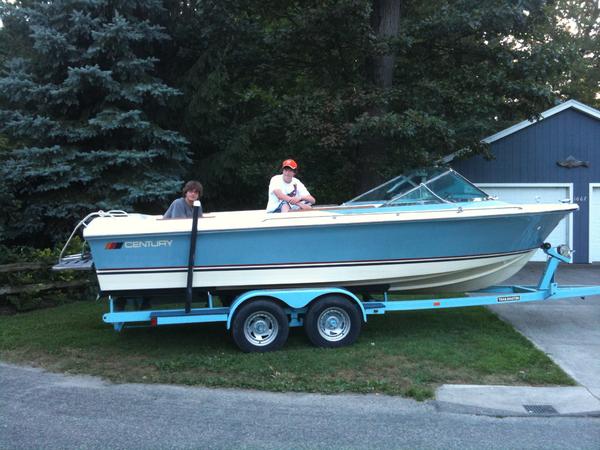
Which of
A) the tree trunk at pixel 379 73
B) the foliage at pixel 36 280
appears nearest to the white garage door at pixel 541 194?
the tree trunk at pixel 379 73

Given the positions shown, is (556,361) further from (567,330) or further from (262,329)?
(262,329)

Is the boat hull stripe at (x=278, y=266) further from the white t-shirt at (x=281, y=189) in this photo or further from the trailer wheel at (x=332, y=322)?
the white t-shirt at (x=281, y=189)

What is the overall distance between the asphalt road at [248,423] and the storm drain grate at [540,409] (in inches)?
4.8

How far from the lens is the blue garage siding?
46.4 ft

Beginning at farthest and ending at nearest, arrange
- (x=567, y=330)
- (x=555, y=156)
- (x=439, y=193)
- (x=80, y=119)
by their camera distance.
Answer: (x=555, y=156)
(x=80, y=119)
(x=567, y=330)
(x=439, y=193)

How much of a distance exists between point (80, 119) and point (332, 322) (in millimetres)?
6604

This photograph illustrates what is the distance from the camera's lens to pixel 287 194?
7113 millimetres

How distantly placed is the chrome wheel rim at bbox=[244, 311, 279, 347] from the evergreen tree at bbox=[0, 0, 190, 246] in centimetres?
430

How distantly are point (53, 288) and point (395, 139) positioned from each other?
22.3 feet

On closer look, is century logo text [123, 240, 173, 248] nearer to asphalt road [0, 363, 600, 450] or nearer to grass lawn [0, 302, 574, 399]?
grass lawn [0, 302, 574, 399]

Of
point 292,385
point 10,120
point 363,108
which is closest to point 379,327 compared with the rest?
point 292,385

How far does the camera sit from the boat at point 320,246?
20.6ft

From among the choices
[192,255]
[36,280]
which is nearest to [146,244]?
[192,255]

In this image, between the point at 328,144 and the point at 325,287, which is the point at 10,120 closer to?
the point at 328,144
